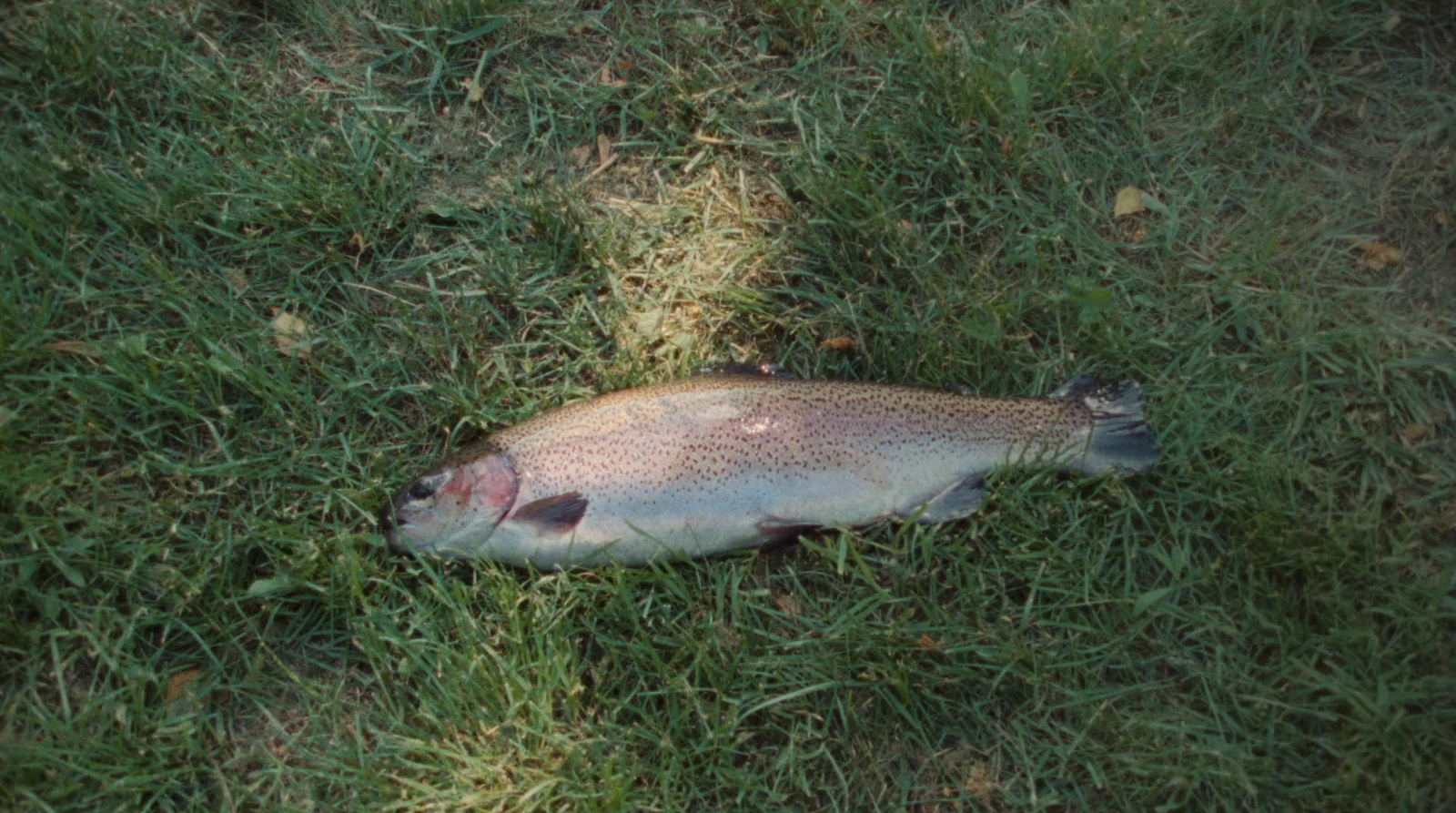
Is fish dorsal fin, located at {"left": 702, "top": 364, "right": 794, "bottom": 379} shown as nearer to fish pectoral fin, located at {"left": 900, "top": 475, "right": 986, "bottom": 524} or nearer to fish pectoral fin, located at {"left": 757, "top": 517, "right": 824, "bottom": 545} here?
fish pectoral fin, located at {"left": 757, "top": 517, "right": 824, "bottom": 545}

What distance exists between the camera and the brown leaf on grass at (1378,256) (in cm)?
372

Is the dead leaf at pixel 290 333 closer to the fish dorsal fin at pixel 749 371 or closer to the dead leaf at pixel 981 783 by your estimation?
the fish dorsal fin at pixel 749 371

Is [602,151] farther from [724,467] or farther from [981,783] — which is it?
[981,783]

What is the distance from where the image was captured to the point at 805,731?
10.4 feet

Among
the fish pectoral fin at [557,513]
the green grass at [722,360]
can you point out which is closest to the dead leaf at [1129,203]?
the green grass at [722,360]

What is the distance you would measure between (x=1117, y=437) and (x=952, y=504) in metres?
0.65

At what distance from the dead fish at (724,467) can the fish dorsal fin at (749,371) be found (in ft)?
0.43

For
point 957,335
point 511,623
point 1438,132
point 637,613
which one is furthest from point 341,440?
point 1438,132

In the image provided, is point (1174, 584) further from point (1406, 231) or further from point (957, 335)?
Result: point (1406, 231)

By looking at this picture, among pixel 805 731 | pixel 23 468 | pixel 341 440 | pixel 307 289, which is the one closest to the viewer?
pixel 805 731

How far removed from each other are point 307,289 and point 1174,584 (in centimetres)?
343

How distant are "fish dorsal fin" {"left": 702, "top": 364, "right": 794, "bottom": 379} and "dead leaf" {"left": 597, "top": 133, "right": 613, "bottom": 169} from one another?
3.65 ft

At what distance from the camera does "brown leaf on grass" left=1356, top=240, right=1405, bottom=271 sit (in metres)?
3.72

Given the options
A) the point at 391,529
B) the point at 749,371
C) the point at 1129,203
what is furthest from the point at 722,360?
the point at 1129,203
